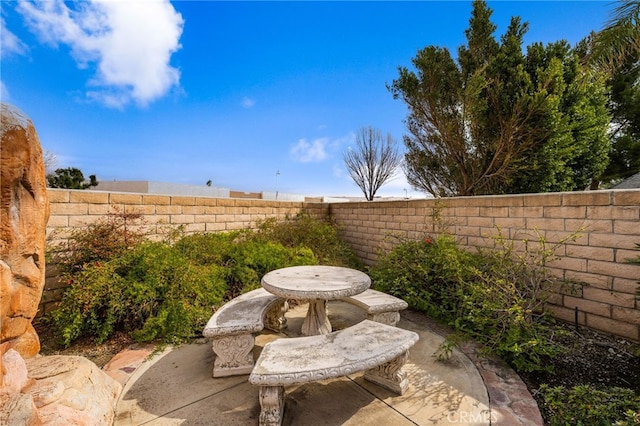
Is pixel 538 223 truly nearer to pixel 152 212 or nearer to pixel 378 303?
pixel 378 303

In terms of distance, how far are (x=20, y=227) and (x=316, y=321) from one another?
2.70 meters

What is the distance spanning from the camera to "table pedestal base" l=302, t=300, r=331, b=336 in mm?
3017

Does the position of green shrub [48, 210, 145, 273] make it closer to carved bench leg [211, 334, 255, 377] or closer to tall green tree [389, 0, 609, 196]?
carved bench leg [211, 334, 255, 377]

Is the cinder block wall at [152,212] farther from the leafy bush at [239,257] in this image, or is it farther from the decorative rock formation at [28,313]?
the decorative rock formation at [28,313]

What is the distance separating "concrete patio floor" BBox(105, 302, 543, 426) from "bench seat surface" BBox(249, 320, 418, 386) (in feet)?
1.48

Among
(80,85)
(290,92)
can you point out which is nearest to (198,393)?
(80,85)

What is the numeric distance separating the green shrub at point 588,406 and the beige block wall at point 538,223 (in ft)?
4.58

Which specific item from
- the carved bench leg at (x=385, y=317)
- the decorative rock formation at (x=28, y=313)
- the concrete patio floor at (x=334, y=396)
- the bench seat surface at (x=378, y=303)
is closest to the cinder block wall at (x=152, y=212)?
the decorative rock formation at (x=28, y=313)

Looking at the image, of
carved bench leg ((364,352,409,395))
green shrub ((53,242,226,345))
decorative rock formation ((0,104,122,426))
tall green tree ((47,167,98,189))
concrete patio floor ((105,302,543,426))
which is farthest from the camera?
tall green tree ((47,167,98,189))

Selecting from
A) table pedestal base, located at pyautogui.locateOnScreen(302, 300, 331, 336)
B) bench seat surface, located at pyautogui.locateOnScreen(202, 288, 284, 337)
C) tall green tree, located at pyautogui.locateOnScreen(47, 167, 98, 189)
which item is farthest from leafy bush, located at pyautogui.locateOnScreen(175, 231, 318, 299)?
tall green tree, located at pyautogui.locateOnScreen(47, 167, 98, 189)

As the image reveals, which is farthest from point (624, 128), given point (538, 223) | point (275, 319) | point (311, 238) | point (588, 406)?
point (275, 319)

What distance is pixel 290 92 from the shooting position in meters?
7.24

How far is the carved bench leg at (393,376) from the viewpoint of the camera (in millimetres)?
2141

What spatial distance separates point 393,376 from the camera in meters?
2.19
